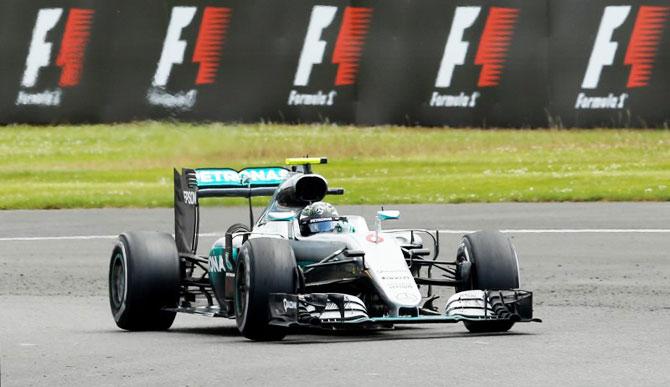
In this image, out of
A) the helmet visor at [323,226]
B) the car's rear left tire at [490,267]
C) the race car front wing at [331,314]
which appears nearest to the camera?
the race car front wing at [331,314]

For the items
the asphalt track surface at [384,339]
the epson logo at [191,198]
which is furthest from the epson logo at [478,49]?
the epson logo at [191,198]

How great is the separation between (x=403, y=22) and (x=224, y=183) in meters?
16.8

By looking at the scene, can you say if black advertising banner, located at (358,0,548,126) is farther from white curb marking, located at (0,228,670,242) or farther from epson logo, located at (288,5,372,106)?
white curb marking, located at (0,228,670,242)

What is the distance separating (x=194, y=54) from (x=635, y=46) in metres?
7.78

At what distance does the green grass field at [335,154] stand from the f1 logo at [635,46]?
105cm

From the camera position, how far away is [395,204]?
22328mm

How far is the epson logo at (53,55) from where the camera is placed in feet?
93.4

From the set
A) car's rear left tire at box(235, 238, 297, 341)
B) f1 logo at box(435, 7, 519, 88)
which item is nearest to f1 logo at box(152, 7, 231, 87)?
f1 logo at box(435, 7, 519, 88)

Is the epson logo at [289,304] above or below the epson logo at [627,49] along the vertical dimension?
below

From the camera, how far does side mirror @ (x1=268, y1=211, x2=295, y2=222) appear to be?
10656 millimetres

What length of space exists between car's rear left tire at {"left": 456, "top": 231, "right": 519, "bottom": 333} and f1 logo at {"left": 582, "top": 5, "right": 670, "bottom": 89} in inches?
668

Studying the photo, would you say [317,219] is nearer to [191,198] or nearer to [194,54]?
[191,198]

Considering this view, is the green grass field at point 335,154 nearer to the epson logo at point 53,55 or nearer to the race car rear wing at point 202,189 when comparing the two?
the epson logo at point 53,55

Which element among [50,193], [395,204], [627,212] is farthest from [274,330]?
[50,193]
